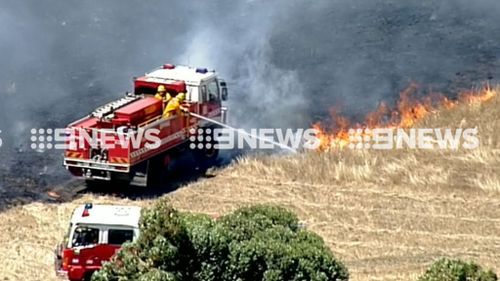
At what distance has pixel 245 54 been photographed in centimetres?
5047

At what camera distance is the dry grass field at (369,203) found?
92.8ft

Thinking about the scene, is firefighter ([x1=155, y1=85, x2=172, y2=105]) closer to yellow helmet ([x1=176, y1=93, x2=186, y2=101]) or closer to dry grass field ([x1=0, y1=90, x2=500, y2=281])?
yellow helmet ([x1=176, y1=93, x2=186, y2=101])

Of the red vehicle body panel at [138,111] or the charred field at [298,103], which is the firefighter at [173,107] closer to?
the red vehicle body panel at [138,111]

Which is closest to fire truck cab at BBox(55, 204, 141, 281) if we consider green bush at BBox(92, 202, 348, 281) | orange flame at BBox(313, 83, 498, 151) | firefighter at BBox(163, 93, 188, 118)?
green bush at BBox(92, 202, 348, 281)

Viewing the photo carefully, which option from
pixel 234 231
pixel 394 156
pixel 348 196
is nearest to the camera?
pixel 234 231

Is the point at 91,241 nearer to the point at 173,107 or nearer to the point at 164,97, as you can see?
the point at 173,107

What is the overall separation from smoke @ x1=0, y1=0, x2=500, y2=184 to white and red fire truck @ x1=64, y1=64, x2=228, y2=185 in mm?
3002

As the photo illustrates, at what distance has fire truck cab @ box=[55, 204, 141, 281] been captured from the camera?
2556cm

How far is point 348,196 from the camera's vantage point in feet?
108

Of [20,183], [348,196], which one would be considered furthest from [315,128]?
[20,183]

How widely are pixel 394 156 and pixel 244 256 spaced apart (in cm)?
1803

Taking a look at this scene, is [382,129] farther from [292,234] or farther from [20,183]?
[292,234]

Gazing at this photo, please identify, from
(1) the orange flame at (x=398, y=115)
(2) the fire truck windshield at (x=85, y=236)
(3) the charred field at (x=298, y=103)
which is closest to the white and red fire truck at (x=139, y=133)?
(3) the charred field at (x=298, y=103)

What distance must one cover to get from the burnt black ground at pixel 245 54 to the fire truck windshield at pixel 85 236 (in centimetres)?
816
